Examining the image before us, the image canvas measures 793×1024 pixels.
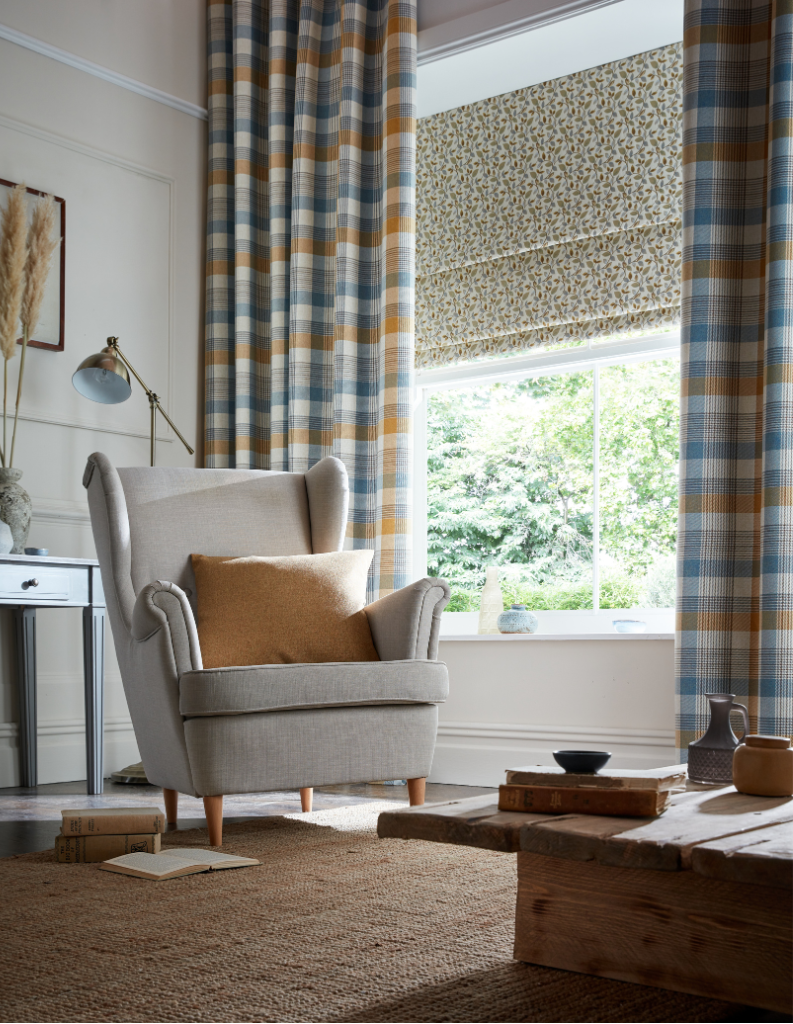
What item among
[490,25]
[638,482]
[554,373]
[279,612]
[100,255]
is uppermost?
[490,25]

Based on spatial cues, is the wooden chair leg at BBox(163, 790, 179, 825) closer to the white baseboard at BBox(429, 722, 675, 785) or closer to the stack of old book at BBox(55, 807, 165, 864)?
the stack of old book at BBox(55, 807, 165, 864)

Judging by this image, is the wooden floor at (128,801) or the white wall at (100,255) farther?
the white wall at (100,255)

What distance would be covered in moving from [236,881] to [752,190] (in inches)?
99.3

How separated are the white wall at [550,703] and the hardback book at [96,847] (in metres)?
1.67

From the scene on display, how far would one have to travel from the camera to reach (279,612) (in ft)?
9.40

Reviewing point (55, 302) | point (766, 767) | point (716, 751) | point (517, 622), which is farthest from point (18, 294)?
point (766, 767)

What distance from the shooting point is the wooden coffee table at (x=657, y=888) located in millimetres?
1150

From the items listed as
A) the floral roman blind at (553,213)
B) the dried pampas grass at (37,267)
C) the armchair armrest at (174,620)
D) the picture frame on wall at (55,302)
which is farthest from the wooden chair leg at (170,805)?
the floral roman blind at (553,213)

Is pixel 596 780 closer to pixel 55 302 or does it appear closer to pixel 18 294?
pixel 18 294

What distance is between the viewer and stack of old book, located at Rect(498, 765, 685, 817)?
1.32m

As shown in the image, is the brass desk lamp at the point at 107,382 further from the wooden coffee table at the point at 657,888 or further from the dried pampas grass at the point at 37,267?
the wooden coffee table at the point at 657,888

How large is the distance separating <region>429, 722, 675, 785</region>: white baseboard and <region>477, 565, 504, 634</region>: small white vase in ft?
1.45

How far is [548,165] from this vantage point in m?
4.06

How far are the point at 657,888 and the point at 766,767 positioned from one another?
0.97 feet
